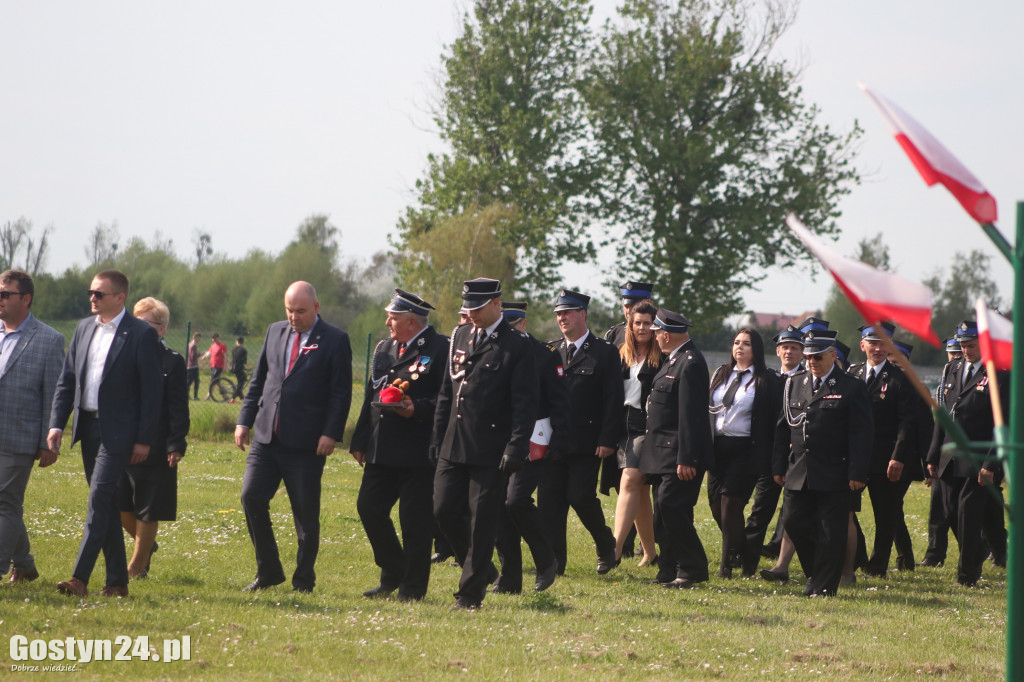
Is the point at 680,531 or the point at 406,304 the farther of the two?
the point at 680,531

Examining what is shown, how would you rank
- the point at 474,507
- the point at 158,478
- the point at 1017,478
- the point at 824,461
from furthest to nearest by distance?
the point at 824,461 < the point at 158,478 < the point at 474,507 < the point at 1017,478

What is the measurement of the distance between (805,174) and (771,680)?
37.8 m

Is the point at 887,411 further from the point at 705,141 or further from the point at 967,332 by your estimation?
the point at 705,141

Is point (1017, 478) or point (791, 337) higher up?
point (791, 337)

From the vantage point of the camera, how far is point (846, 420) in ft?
29.4

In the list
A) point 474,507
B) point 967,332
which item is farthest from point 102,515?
point 967,332

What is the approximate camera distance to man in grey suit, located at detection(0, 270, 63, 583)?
7387mm

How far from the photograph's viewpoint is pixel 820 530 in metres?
8.93

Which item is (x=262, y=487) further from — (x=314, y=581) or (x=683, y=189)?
(x=683, y=189)

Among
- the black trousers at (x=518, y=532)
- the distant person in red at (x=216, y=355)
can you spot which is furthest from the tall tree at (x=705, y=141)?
the black trousers at (x=518, y=532)

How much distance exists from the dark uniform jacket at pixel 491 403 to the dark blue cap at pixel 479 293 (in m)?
0.21

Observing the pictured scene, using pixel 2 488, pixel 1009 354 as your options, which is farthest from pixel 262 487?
pixel 1009 354

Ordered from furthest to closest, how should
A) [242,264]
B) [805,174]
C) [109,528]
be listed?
[242,264] < [805,174] < [109,528]

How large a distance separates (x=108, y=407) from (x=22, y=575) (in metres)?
1.50
